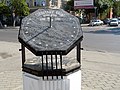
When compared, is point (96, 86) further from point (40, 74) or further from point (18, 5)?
point (18, 5)

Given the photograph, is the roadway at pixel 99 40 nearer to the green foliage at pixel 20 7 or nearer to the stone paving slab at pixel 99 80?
the stone paving slab at pixel 99 80

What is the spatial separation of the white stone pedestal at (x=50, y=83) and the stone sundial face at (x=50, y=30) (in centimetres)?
56

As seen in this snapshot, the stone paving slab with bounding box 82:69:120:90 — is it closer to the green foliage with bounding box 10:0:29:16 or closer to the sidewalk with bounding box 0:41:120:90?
the sidewalk with bounding box 0:41:120:90

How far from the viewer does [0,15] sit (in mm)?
54719

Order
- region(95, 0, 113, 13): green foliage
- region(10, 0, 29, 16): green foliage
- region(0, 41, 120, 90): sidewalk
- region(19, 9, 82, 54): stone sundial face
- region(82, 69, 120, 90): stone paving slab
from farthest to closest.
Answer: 1. region(95, 0, 113, 13): green foliage
2. region(10, 0, 29, 16): green foliage
3. region(0, 41, 120, 90): sidewalk
4. region(82, 69, 120, 90): stone paving slab
5. region(19, 9, 82, 54): stone sundial face

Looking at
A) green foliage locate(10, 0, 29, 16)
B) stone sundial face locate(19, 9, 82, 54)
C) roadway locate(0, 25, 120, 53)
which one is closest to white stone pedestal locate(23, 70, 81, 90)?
stone sundial face locate(19, 9, 82, 54)

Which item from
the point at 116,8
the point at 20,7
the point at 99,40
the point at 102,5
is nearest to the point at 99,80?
the point at 99,40

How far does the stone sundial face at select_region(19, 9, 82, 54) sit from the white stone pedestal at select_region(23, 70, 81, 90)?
565mm

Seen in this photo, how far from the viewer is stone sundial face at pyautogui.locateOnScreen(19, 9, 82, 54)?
494cm

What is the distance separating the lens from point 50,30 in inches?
207

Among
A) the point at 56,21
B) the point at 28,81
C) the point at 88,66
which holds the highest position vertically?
the point at 56,21

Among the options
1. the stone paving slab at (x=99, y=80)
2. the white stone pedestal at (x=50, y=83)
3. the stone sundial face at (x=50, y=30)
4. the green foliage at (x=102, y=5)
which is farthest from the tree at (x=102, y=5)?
the white stone pedestal at (x=50, y=83)

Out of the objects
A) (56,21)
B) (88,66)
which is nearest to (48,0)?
(88,66)

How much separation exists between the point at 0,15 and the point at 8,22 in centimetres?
212
